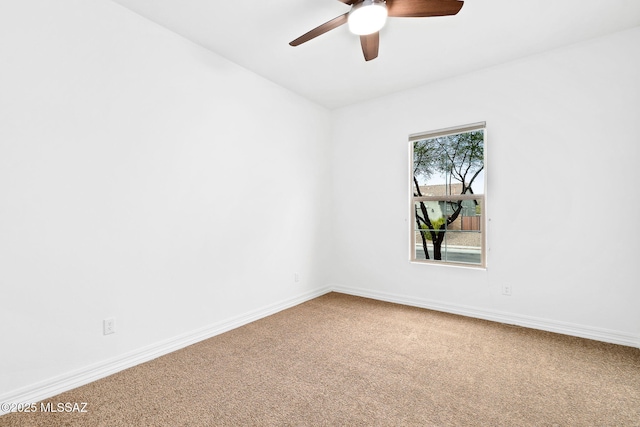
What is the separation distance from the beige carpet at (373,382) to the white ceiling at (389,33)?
2.70m

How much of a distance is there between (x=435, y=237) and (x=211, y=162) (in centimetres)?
270

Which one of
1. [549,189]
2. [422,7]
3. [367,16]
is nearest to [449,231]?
[549,189]

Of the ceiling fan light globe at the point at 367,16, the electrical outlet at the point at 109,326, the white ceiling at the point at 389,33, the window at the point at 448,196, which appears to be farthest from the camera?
the window at the point at 448,196

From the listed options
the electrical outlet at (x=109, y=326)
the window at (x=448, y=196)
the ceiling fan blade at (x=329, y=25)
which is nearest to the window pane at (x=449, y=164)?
the window at (x=448, y=196)

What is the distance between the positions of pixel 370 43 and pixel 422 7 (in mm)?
443

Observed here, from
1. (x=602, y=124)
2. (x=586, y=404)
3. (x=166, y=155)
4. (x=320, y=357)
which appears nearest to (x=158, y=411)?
(x=320, y=357)

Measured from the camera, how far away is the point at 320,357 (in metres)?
2.39

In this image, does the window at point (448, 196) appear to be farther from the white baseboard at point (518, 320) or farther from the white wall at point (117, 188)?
the white wall at point (117, 188)

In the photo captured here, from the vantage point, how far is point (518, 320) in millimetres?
3082

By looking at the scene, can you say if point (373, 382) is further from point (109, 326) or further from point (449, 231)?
point (449, 231)

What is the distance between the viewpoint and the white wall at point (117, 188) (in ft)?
5.99

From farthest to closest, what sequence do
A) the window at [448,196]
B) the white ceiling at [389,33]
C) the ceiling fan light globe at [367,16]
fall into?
the window at [448,196] → the white ceiling at [389,33] → the ceiling fan light globe at [367,16]

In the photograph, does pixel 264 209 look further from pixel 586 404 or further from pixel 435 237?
pixel 586 404

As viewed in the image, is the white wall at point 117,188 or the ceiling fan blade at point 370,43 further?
the ceiling fan blade at point 370,43
